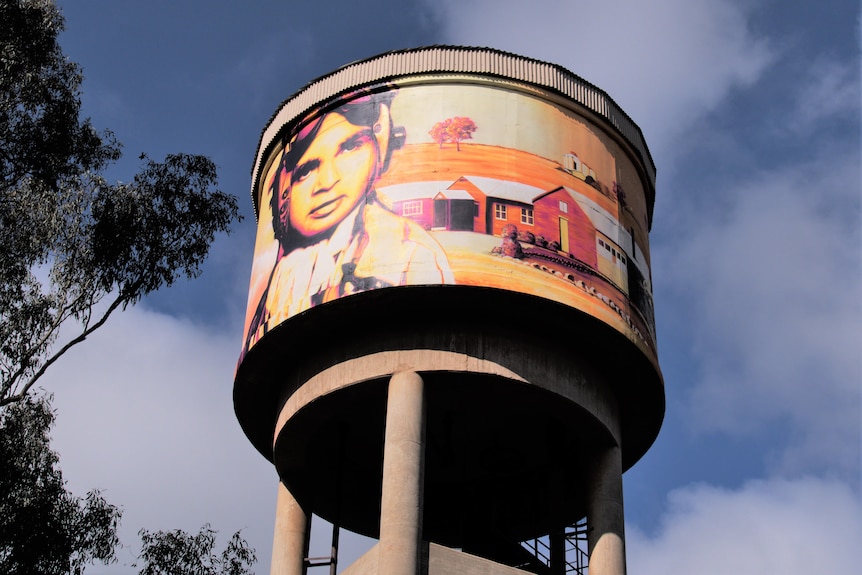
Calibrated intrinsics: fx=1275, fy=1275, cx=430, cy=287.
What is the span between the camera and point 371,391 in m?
22.6

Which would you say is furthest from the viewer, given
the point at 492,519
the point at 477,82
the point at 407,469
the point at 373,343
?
the point at 492,519

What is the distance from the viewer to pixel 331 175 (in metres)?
23.9

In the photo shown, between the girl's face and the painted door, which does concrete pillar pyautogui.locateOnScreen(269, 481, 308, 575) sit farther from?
the painted door

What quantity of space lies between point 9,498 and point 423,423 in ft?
27.0

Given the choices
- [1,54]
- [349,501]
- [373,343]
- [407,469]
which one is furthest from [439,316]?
[1,54]

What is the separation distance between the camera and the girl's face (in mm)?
23438

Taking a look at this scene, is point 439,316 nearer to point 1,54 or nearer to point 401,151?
point 401,151

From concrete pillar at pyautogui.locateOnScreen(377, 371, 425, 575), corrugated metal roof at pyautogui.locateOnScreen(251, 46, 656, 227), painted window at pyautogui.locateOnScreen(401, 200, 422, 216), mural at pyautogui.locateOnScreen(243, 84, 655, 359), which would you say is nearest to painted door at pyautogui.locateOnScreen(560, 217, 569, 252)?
mural at pyautogui.locateOnScreen(243, 84, 655, 359)

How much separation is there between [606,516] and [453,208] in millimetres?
6126

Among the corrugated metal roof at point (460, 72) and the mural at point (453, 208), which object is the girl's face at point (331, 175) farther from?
the corrugated metal roof at point (460, 72)

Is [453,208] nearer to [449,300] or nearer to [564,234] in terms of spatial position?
[449,300]

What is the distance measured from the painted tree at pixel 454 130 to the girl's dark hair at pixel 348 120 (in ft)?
2.11

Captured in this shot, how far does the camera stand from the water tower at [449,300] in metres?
22.0

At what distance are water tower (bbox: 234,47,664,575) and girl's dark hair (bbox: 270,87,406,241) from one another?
55mm
